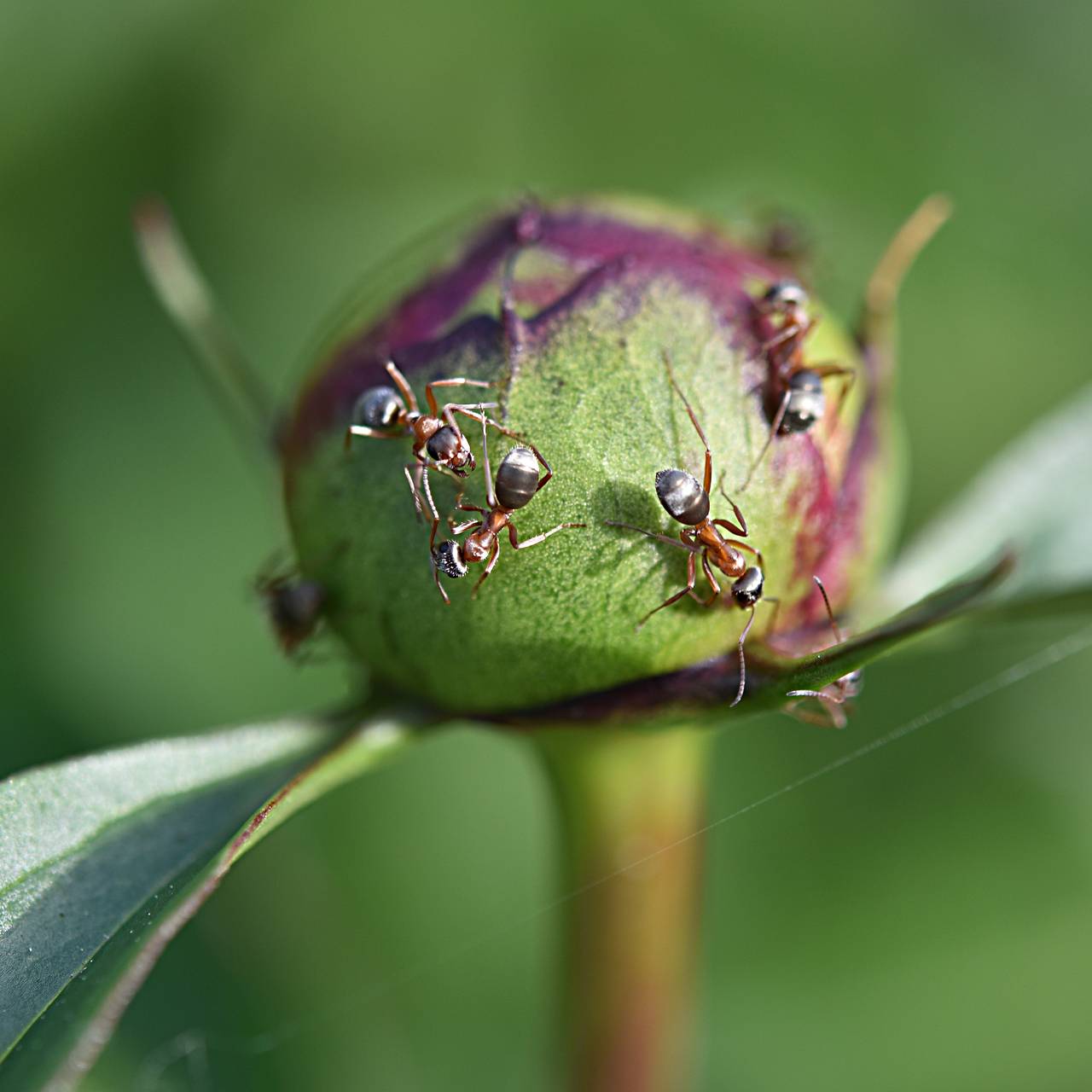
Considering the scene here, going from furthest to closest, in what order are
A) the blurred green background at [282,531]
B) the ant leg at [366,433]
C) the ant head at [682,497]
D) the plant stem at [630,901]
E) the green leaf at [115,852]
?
the blurred green background at [282,531] → the plant stem at [630,901] → the ant leg at [366,433] → the ant head at [682,497] → the green leaf at [115,852]

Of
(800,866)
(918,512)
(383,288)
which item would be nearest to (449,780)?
(800,866)

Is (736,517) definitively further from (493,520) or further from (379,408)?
(379,408)

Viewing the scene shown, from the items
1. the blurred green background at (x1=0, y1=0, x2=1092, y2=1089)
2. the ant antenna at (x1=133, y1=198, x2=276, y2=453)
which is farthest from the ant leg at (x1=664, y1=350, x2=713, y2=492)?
the blurred green background at (x1=0, y1=0, x2=1092, y2=1089)

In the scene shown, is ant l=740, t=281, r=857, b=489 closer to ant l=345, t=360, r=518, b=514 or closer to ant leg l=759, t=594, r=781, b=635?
ant leg l=759, t=594, r=781, b=635

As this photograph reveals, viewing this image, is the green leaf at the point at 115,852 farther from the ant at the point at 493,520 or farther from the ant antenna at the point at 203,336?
the ant antenna at the point at 203,336

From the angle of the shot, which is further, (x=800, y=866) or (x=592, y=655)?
(x=800, y=866)

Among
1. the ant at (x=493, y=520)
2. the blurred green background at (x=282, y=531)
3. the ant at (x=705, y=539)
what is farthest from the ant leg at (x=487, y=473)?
the blurred green background at (x=282, y=531)

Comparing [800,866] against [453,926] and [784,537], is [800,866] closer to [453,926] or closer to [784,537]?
[453,926]

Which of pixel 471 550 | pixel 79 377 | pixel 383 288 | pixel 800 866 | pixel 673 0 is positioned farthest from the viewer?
pixel 673 0
